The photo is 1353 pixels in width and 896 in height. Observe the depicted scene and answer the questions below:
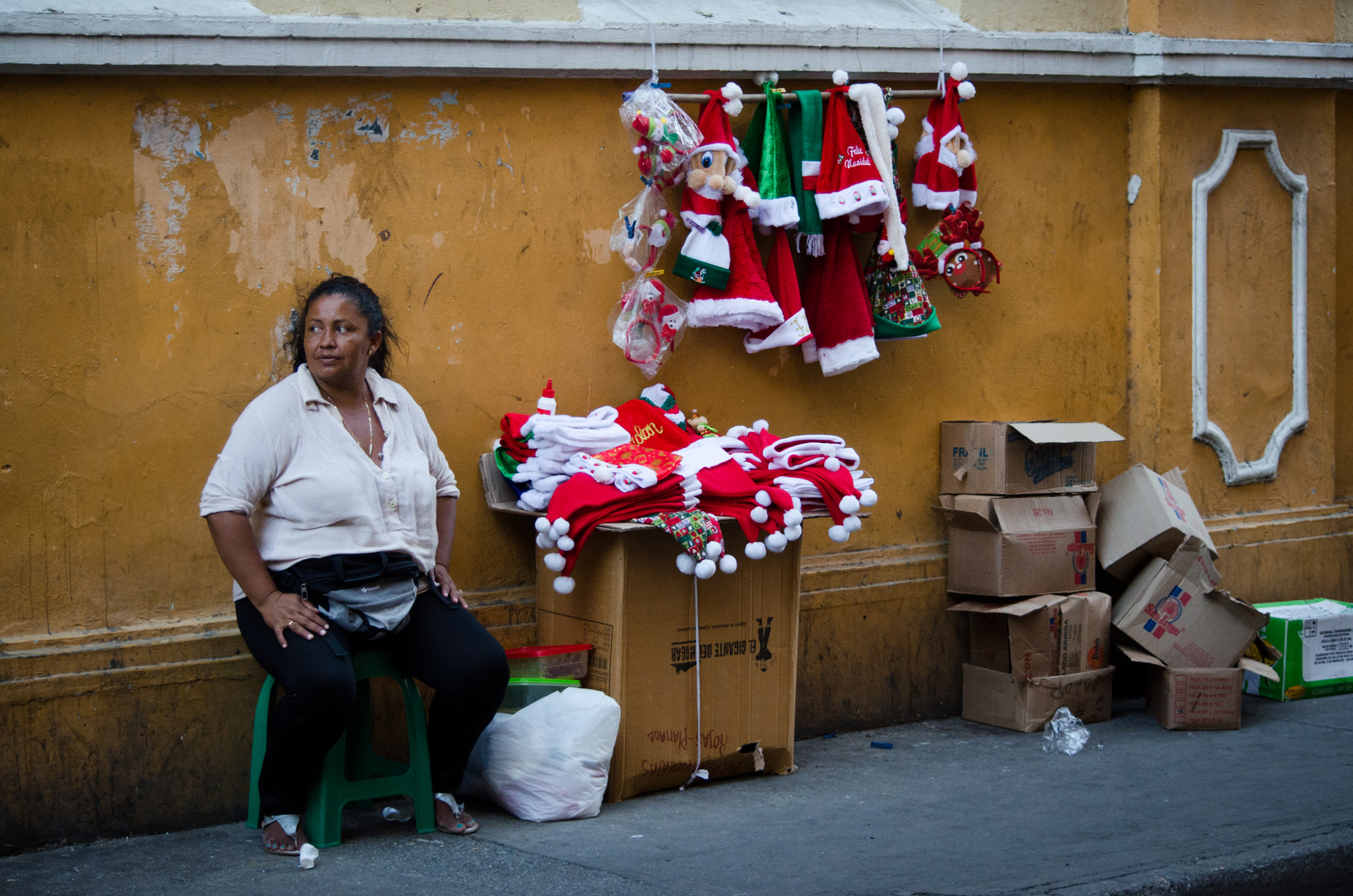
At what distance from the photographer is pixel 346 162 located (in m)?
4.43

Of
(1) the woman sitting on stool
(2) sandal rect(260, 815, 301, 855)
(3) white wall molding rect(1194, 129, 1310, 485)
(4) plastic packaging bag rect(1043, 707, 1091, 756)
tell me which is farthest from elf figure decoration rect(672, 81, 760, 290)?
(3) white wall molding rect(1194, 129, 1310, 485)

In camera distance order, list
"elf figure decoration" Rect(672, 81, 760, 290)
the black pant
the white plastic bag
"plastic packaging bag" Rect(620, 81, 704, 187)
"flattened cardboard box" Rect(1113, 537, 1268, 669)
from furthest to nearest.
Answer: "flattened cardboard box" Rect(1113, 537, 1268, 669) → "elf figure decoration" Rect(672, 81, 760, 290) → "plastic packaging bag" Rect(620, 81, 704, 187) → the white plastic bag → the black pant

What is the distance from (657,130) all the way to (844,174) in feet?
2.52

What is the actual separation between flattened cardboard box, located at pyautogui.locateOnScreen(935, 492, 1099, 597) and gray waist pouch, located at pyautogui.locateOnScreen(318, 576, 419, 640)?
7.90ft

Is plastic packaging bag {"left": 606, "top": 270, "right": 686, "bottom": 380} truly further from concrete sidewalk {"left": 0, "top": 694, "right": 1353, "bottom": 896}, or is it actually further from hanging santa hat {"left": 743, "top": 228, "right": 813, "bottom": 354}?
concrete sidewalk {"left": 0, "top": 694, "right": 1353, "bottom": 896}

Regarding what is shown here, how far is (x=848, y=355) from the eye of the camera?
16.8 ft

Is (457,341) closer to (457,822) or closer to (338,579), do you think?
(338,579)

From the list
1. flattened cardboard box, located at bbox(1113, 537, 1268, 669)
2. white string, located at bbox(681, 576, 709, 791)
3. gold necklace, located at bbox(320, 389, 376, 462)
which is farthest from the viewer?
flattened cardboard box, located at bbox(1113, 537, 1268, 669)

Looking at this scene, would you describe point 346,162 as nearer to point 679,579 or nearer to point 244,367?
point 244,367

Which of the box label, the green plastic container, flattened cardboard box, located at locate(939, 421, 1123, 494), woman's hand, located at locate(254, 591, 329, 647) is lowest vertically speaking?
the box label

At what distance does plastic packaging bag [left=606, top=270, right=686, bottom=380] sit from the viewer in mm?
4863

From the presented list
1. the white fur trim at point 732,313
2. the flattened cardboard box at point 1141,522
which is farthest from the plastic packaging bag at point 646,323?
the flattened cardboard box at point 1141,522

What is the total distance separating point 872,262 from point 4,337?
3.05m

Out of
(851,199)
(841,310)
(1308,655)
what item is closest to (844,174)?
(851,199)
